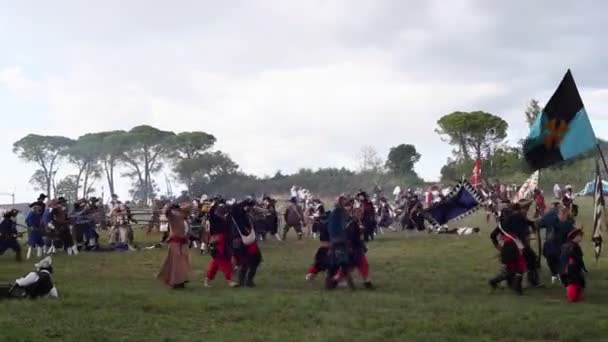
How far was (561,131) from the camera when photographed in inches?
549

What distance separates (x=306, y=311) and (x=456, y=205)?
1865cm

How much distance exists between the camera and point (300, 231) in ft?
98.7

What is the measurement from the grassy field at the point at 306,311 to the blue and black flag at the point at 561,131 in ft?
7.89

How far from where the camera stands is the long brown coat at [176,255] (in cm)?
1409

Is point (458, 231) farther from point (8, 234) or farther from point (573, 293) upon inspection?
point (573, 293)

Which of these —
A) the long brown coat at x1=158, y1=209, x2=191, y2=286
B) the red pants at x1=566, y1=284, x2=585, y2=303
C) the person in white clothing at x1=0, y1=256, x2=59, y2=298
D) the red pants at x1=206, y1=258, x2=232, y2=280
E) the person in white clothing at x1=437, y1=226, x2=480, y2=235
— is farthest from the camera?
the person in white clothing at x1=437, y1=226, x2=480, y2=235

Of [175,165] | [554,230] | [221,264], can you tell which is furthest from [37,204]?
[175,165]

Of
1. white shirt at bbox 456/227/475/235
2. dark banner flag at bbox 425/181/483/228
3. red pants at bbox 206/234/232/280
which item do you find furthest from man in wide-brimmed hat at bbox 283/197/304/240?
red pants at bbox 206/234/232/280

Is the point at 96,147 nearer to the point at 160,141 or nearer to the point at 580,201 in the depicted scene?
the point at 160,141

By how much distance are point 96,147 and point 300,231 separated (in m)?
40.4

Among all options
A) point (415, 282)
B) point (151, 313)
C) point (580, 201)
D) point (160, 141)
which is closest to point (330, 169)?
point (160, 141)

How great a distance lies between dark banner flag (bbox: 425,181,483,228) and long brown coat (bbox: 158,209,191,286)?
53.3 feet

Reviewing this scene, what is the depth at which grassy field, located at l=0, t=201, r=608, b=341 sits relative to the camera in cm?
957

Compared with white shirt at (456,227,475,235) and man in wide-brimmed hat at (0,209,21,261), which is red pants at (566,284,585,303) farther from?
white shirt at (456,227,475,235)
